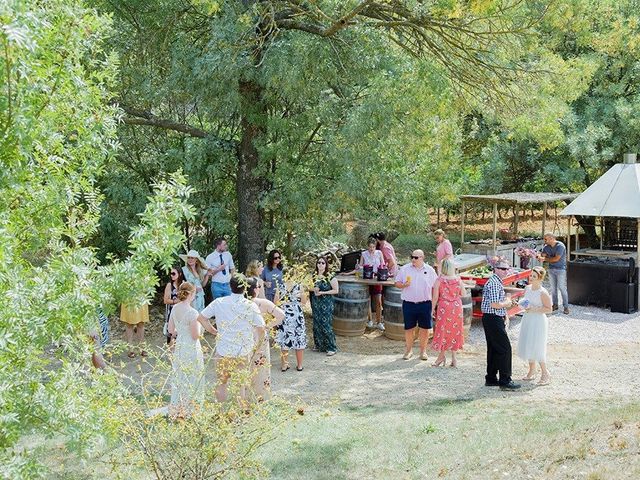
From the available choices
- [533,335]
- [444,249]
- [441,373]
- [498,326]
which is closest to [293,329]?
[441,373]

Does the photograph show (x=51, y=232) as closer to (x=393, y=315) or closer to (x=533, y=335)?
(x=533, y=335)

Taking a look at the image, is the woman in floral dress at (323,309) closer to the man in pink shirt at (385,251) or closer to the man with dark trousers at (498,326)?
the man in pink shirt at (385,251)

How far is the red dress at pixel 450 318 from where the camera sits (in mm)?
11109

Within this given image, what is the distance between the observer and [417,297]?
11.5 metres

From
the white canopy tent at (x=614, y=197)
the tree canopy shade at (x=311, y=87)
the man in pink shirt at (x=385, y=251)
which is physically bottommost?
the man in pink shirt at (x=385, y=251)

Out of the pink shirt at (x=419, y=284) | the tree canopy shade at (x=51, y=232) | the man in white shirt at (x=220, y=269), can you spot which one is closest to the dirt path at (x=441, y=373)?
the pink shirt at (x=419, y=284)

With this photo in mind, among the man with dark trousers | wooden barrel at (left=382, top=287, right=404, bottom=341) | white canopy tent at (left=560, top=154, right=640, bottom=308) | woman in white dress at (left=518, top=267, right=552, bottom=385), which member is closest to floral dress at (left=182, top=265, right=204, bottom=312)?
wooden barrel at (left=382, top=287, right=404, bottom=341)

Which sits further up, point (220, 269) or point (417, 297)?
point (220, 269)

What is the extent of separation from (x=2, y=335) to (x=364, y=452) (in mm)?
4286

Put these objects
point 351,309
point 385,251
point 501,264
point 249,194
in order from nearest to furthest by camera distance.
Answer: point 501,264 → point 351,309 → point 385,251 → point 249,194

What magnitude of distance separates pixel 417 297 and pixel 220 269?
3399 mm

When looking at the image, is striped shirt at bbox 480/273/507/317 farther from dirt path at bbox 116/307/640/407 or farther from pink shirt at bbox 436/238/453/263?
pink shirt at bbox 436/238/453/263

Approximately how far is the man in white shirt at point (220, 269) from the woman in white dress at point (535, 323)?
4965mm

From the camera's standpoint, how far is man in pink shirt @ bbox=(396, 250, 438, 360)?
11523 mm
